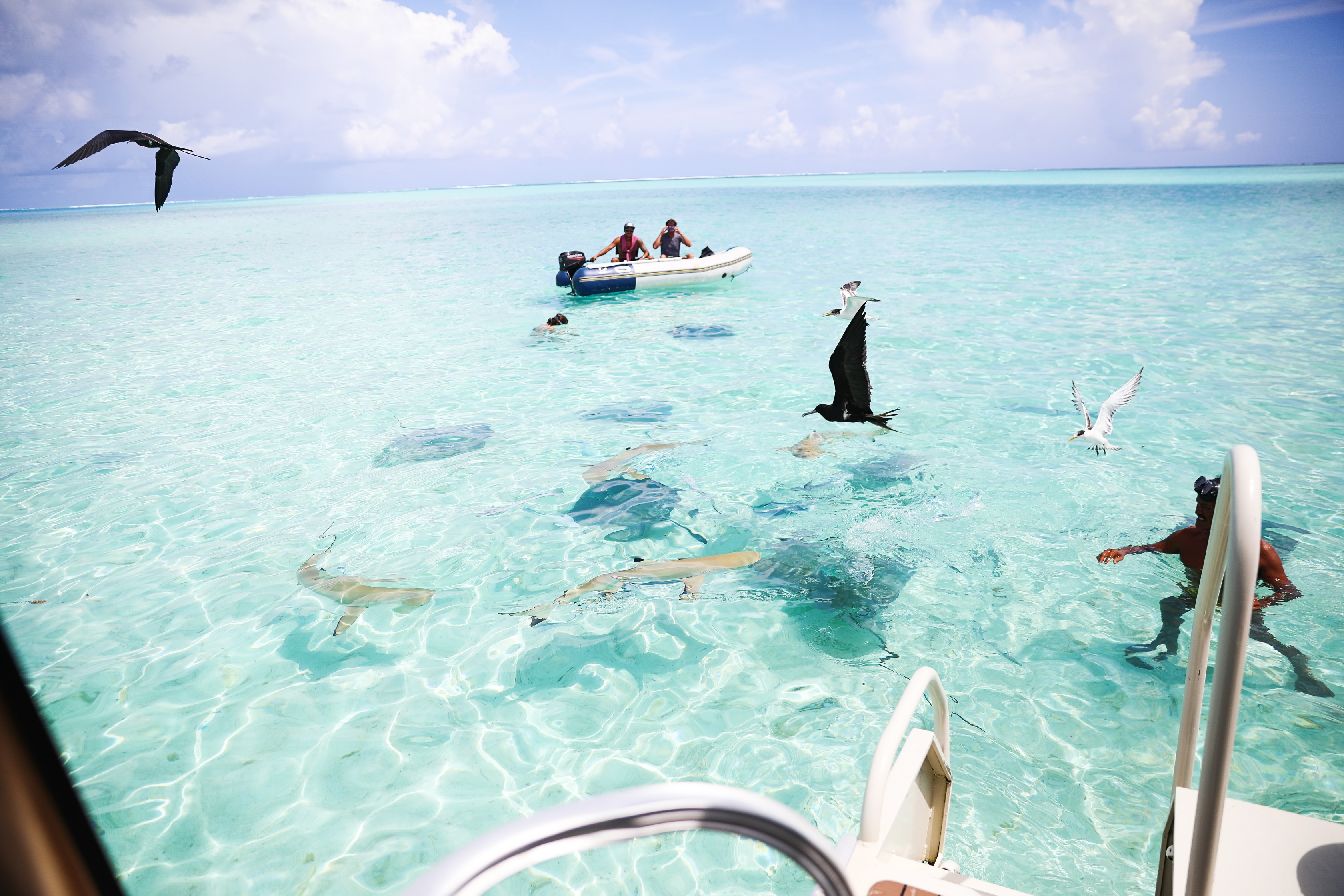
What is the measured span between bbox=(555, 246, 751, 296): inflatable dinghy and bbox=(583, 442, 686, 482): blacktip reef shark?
8.85 m

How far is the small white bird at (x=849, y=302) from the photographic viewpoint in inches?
340

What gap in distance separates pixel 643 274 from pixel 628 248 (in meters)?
0.95

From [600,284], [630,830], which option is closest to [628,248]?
[600,284]

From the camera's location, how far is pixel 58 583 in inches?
220

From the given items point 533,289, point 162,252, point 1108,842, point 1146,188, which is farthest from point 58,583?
point 1146,188

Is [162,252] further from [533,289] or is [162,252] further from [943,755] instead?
[943,755]

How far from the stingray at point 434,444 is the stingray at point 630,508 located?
6.89 ft

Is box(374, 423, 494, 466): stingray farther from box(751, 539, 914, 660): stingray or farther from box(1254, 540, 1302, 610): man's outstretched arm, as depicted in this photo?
box(1254, 540, 1302, 610): man's outstretched arm

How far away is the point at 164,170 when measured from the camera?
509cm

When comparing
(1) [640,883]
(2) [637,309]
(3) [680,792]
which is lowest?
(1) [640,883]

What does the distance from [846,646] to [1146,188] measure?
87.9m

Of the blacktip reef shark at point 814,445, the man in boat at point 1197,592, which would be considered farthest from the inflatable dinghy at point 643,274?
the man in boat at point 1197,592

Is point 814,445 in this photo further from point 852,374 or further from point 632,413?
point 852,374

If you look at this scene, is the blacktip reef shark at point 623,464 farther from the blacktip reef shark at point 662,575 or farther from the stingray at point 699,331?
the stingray at point 699,331
